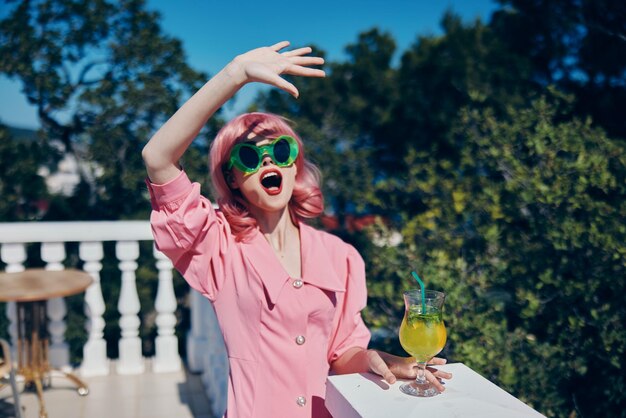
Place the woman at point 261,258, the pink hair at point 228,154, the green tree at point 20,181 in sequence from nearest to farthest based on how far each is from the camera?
1. the woman at point 261,258
2. the pink hair at point 228,154
3. the green tree at point 20,181

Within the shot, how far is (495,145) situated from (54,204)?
3.93m

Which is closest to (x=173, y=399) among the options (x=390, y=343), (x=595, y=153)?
(x=390, y=343)

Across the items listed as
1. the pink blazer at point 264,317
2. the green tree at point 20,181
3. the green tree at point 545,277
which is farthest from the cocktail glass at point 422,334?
the green tree at point 20,181

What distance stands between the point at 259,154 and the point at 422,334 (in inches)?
27.9

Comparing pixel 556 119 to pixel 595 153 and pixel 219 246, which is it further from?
pixel 219 246

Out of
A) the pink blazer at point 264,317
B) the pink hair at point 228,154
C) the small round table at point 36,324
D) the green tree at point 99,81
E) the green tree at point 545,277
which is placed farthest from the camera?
the green tree at point 99,81

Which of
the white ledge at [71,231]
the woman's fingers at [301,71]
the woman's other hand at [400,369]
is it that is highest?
the woman's fingers at [301,71]

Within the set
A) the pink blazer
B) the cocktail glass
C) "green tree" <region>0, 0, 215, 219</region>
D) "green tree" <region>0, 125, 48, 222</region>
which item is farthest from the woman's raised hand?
"green tree" <region>0, 125, 48, 222</region>

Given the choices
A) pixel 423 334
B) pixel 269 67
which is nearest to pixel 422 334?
pixel 423 334

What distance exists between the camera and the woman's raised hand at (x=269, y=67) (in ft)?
4.99

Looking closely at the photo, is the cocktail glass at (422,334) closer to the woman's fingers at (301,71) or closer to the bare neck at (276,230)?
the bare neck at (276,230)

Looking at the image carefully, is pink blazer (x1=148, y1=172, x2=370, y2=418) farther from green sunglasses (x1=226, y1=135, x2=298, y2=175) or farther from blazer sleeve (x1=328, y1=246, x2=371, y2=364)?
green sunglasses (x1=226, y1=135, x2=298, y2=175)

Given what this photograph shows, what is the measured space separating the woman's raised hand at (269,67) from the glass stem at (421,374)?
747mm

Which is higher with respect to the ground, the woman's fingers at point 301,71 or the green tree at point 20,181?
the woman's fingers at point 301,71
